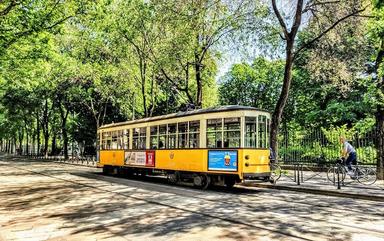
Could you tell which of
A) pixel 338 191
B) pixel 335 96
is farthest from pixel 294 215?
pixel 335 96

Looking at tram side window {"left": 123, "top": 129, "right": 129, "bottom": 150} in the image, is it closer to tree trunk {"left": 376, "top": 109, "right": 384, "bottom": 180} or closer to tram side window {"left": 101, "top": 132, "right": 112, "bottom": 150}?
tram side window {"left": 101, "top": 132, "right": 112, "bottom": 150}

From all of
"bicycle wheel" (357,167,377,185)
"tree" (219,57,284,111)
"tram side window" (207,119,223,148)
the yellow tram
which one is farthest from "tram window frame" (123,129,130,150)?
"tree" (219,57,284,111)

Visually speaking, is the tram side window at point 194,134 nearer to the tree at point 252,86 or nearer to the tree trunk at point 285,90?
the tree trunk at point 285,90

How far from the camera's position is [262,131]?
15.9 m

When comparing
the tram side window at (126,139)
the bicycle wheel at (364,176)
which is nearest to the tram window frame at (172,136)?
the tram side window at (126,139)

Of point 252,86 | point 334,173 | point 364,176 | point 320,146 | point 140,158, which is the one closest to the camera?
point 364,176

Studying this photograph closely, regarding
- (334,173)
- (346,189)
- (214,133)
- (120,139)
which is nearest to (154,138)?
(120,139)

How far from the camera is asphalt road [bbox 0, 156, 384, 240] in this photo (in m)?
7.91

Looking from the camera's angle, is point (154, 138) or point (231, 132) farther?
point (154, 138)

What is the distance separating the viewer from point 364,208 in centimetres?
1122

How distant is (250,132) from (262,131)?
787mm

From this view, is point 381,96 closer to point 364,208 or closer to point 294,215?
point 364,208

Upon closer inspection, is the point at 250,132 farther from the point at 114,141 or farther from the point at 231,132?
the point at 114,141

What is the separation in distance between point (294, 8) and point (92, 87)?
25.6 meters
